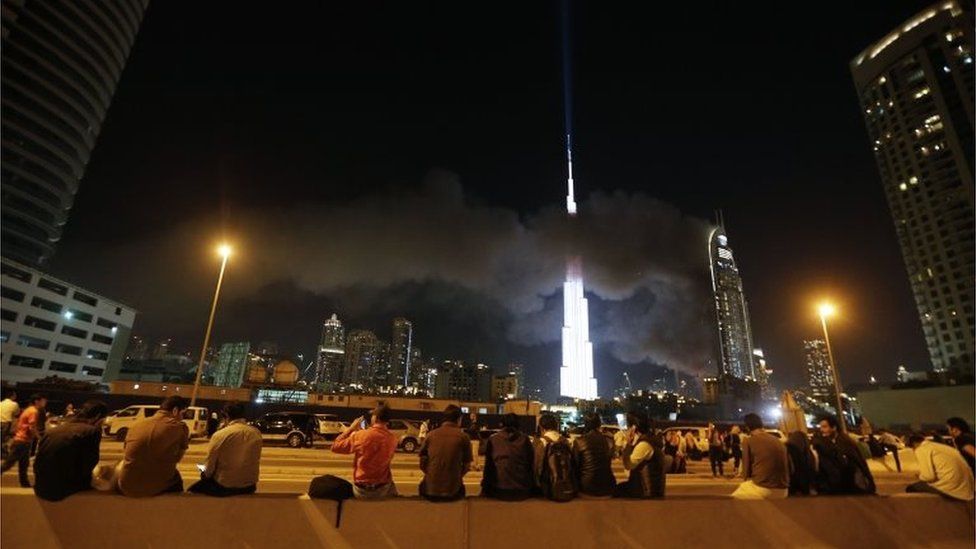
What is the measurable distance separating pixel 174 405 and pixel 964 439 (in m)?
10.9

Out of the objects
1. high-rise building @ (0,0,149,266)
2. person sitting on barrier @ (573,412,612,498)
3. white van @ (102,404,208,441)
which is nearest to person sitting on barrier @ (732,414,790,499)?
person sitting on barrier @ (573,412,612,498)

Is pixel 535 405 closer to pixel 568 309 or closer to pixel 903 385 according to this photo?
pixel 903 385

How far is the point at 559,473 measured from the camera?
18.0 ft

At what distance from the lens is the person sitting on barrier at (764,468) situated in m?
6.10

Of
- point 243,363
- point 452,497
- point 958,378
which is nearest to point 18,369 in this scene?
point 452,497

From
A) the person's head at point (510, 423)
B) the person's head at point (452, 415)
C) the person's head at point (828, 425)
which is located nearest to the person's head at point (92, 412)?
the person's head at point (452, 415)

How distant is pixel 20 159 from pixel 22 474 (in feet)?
379

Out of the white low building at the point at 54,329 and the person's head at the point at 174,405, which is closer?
the person's head at the point at 174,405

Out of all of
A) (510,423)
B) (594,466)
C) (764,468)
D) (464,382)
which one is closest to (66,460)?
(510,423)

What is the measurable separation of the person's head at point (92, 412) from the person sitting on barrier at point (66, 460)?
21 cm

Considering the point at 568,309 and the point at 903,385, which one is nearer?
the point at 903,385

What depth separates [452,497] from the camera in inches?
205

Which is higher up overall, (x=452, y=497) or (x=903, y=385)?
(x=903, y=385)

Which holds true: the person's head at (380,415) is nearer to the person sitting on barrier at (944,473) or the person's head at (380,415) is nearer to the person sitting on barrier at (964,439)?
the person sitting on barrier at (944,473)
